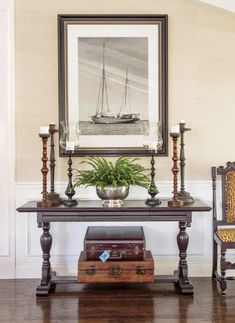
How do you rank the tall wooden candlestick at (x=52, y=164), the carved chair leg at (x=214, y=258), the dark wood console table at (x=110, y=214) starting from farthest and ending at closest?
the carved chair leg at (x=214, y=258), the tall wooden candlestick at (x=52, y=164), the dark wood console table at (x=110, y=214)

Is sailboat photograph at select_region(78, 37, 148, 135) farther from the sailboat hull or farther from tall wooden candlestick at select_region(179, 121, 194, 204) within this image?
tall wooden candlestick at select_region(179, 121, 194, 204)

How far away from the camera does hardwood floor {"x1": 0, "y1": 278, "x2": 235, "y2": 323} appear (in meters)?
2.89

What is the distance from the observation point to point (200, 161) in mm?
3764

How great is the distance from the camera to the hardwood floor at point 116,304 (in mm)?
2893

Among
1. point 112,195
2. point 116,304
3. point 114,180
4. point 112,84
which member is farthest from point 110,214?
point 112,84

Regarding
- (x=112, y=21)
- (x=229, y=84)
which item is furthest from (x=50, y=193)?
(x=229, y=84)

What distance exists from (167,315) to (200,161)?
1.42 meters

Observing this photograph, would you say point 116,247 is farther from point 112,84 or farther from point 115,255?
point 112,84

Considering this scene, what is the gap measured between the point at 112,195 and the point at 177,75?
1.26 metres

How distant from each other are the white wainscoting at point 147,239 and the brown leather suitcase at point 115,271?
49cm

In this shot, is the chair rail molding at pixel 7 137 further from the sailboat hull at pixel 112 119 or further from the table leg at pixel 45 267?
the sailboat hull at pixel 112 119

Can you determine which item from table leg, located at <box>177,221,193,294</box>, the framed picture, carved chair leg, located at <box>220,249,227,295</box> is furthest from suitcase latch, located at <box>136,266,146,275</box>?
the framed picture

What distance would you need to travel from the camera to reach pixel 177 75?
3.73 m

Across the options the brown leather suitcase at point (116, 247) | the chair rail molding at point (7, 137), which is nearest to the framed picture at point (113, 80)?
the chair rail molding at point (7, 137)
